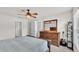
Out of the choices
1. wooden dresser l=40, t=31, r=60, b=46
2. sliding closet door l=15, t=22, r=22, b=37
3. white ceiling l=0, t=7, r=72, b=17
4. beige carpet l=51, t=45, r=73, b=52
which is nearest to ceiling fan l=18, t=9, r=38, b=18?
white ceiling l=0, t=7, r=72, b=17

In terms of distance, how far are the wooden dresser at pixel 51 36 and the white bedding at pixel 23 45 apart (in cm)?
9

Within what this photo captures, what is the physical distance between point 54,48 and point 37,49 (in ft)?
0.99

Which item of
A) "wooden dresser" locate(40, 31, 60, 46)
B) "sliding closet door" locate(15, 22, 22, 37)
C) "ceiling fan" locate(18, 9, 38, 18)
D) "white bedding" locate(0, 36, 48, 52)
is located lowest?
"white bedding" locate(0, 36, 48, 52)

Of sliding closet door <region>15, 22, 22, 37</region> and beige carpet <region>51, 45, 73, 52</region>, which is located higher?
sliding closet door <region>15, 22, 22, 37</region>

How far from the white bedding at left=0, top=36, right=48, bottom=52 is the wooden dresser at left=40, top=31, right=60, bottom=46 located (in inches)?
3.7

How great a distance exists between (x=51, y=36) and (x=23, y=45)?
521mm

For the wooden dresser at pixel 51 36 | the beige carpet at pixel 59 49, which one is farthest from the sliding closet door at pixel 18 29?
the beige carpet at pixel 59 49

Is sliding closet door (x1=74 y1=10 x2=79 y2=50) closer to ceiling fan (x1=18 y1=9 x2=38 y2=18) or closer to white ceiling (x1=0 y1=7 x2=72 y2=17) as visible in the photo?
white ceiling (x1=0 y1=7 x2=72 y2=17)

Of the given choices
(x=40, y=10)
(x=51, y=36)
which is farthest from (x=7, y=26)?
(x=51, y=36)

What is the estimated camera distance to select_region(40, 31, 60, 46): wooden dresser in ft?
6.60

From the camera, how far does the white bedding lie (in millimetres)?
1956

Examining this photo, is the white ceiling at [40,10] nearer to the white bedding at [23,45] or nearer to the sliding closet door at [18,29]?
the sliding closet door at [18,29]

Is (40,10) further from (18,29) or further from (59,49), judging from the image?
(59,49)

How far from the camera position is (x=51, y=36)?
2.04 meters
